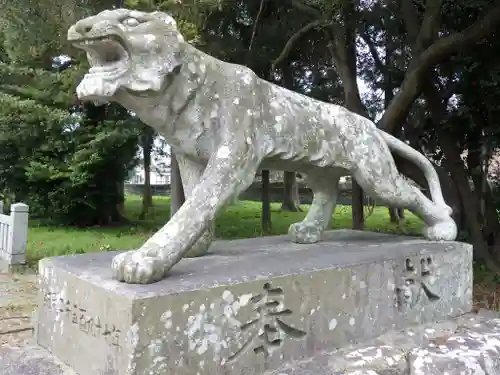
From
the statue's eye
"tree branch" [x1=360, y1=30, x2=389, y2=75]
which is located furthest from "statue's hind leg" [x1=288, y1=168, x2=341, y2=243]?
"tree branch" [x1=360, y1=30, x2=389, y2=75]

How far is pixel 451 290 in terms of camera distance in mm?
2537

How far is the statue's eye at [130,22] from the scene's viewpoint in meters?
1.77

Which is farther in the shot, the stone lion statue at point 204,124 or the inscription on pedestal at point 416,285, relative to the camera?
the inscription on pedestal at point 416,285

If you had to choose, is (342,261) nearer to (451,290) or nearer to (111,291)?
(451,290)

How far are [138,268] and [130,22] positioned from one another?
0.90m

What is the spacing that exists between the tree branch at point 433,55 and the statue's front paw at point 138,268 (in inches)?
152

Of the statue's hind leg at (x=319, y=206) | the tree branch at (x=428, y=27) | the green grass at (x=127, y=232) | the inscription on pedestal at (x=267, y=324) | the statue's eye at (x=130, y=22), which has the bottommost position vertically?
the green grass at (x=127, y=232)

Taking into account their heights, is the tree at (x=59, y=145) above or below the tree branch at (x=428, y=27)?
below

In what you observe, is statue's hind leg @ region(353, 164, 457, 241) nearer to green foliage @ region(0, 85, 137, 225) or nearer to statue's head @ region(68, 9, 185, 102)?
statue's head @ region(68, 9, 185, 102)

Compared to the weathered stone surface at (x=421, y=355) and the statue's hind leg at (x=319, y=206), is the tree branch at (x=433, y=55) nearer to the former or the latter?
the statue's hind leg at (x=319, y=206)

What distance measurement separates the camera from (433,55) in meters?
4.65

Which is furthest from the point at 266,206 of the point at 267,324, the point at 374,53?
the point at 267,324

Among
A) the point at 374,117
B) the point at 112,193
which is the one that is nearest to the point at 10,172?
the point at 112,193

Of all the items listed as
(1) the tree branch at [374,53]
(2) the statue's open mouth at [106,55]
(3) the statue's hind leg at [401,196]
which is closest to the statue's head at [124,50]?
(2) the statue's open mouth at [106,55]
